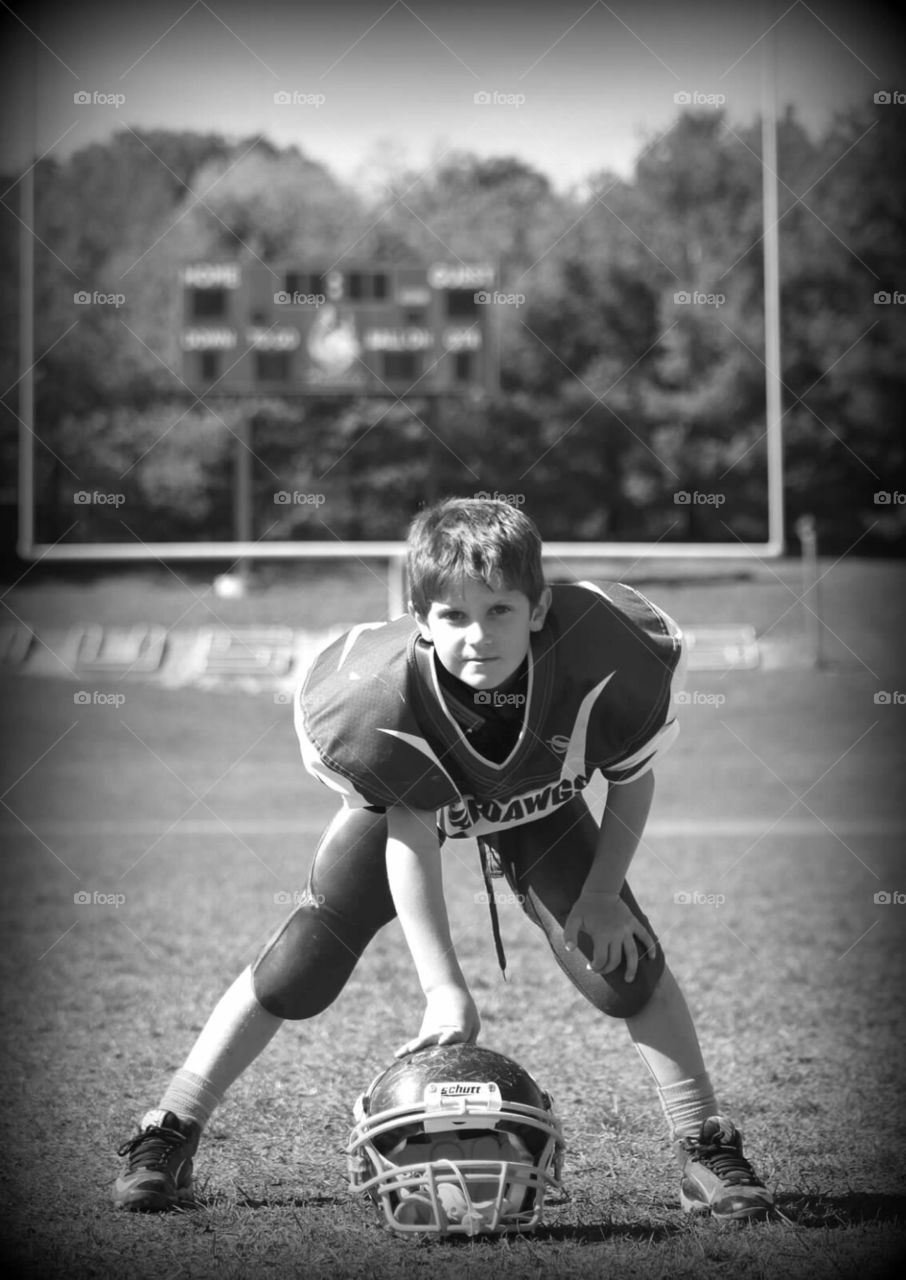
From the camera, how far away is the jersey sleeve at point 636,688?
2252 millimetres

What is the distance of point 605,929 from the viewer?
228 cm

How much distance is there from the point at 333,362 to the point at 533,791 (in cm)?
976

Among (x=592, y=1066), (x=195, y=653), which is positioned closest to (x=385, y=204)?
(x=195, y=653)

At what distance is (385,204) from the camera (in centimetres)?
1777

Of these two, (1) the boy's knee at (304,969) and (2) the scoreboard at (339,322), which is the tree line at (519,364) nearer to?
(2) the scoreboard at (339,322)

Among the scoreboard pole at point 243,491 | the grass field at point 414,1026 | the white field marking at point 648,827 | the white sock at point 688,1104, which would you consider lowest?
the white field marking at point 648,827

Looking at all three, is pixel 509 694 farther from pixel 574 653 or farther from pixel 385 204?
pixel 385 204

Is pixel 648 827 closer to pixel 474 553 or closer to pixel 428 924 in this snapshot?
pixel 428 924

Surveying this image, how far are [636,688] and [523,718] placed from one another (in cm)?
18

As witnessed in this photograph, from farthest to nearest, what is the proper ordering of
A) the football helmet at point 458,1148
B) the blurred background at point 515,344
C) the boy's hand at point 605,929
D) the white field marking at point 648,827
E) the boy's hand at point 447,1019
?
the blurred background at point 515,344, the white field marking at point 648,827, the boy's hand at point 605,929, the boy's hand at point 447,1019, the football helmet at point 458,1148

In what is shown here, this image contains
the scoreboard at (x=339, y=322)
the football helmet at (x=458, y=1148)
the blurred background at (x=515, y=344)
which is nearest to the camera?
the football helmet at (x=458, y=1148)

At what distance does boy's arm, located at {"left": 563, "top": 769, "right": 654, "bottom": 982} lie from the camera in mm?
2275

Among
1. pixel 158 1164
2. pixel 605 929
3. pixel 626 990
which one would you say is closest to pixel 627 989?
pixel 626 990

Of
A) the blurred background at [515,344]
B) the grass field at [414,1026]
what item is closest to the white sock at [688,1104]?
the grass field at [414,1026]
